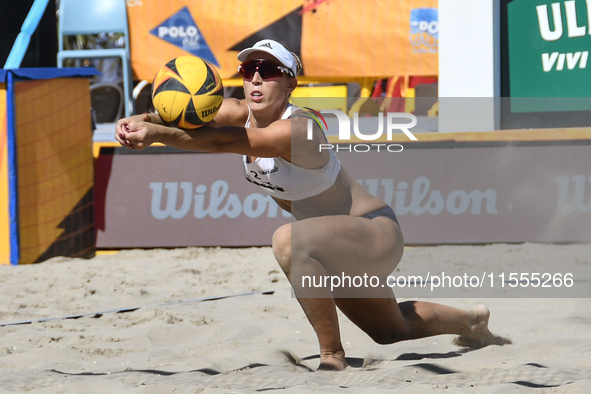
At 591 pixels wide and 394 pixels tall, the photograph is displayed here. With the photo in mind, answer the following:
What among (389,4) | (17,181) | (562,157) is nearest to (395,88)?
(389,4)

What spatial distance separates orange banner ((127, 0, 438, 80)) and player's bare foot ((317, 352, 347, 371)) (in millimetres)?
6083

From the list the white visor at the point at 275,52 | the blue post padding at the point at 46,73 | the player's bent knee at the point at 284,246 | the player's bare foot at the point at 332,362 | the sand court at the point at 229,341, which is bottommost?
the sand court at the point at 229,341

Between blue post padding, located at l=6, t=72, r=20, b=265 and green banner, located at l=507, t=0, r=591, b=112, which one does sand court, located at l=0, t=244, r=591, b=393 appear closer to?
blue post padding, located at l=6, t=72, r=20, b=265

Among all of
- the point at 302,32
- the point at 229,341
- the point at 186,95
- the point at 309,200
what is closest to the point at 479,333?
the point at 309,200

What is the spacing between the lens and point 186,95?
101 inches

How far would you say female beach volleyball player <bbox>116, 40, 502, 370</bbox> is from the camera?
266 cm

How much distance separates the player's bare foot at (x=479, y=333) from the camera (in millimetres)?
3421

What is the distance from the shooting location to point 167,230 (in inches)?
252

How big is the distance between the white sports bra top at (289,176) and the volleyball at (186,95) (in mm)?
403

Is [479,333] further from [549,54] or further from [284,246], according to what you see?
[549,54]

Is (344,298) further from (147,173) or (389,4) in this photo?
(389,4)

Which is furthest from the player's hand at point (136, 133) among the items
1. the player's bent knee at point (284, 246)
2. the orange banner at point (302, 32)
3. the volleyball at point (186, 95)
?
the orange banner at point (302, 32)

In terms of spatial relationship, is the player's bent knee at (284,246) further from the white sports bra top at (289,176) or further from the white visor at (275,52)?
the white visor at (275,52)

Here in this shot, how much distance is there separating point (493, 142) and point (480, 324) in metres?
3.13
